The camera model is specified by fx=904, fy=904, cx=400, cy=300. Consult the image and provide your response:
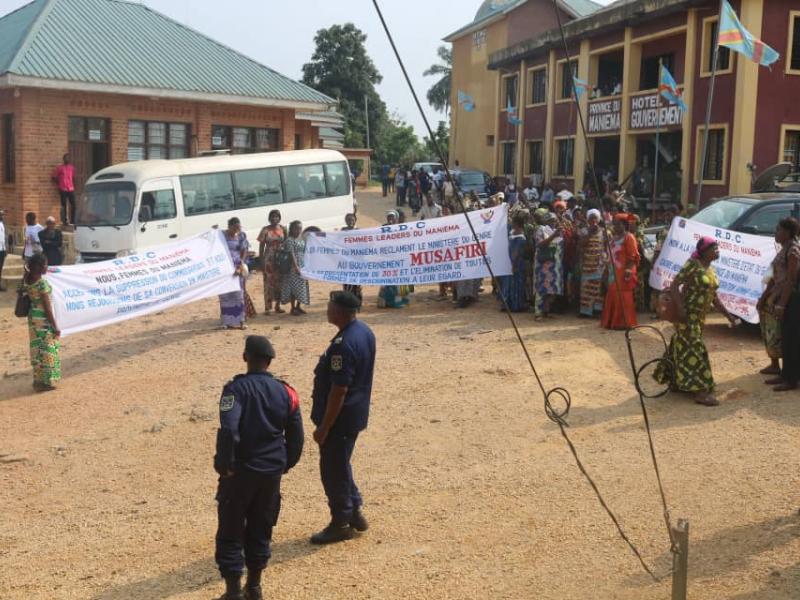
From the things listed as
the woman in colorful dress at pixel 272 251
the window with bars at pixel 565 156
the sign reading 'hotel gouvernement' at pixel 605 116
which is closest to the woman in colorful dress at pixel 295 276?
the woman in colorful dress at pixel 272 251

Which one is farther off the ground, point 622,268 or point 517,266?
point 622,268

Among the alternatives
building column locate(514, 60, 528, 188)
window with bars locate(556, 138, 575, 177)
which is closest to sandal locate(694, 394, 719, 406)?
window with bars locate(556, 138, 575, 177)

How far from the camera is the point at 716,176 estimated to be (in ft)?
75.3

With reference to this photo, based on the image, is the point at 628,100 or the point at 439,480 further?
the point at 628,100

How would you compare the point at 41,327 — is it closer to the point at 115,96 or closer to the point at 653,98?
the point at 115,96

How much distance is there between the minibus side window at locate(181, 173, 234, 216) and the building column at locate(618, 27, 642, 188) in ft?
43.7

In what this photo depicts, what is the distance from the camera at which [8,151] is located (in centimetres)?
2203

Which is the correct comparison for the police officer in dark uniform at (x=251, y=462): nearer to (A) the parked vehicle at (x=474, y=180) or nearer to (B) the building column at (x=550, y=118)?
(A) the parked vehicle at (x=474, y=180)

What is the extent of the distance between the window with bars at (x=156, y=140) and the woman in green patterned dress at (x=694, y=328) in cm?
1779

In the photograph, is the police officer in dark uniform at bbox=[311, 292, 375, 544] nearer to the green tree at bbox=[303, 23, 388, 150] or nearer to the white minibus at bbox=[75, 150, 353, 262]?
the white minibus at bbox=[75, 150, 353, 262]

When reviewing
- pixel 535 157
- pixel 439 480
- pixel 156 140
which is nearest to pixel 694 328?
pixel 439 480

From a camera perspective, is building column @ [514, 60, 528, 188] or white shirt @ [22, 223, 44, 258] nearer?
white shirt @ [22, 223, 44, 258]

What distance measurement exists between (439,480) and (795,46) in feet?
63.0

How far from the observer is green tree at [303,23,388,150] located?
160 feet
